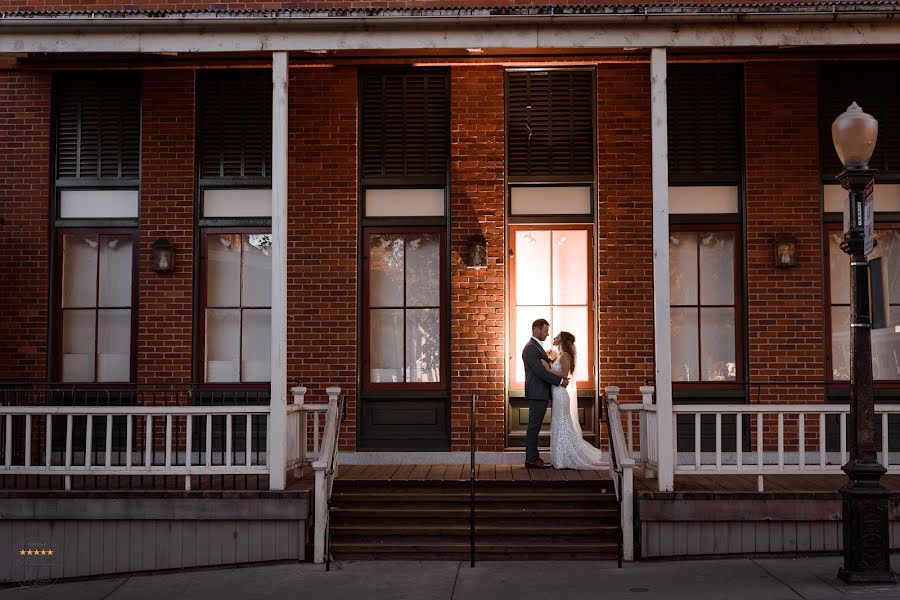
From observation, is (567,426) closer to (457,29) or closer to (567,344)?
(567,344)

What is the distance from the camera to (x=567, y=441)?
1023 cm

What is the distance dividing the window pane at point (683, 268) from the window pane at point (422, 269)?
2.68m

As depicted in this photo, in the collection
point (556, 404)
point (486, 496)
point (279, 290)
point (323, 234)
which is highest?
point (323, 234)

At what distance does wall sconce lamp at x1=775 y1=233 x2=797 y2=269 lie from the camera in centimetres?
1073

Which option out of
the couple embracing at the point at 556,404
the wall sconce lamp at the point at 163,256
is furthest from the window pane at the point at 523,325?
the wall sconce lamp at the point at 163,256

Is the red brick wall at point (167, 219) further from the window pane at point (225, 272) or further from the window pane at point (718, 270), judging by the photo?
the window pane at point (718, 270)

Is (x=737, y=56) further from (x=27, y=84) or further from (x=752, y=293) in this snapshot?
(x=27, y=84)

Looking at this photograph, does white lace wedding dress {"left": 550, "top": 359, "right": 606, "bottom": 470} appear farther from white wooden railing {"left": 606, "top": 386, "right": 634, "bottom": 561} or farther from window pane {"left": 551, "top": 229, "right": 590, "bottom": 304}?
window pane {"left": 551, "top": 229, "right": 590, "bottom": 304}

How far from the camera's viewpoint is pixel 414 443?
11078mm

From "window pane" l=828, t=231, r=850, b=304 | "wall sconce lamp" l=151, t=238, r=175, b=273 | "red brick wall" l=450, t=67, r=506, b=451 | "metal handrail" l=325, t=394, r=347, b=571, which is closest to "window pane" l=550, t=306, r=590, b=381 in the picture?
"red brick wall" l=450, t=67, r=506, b=451

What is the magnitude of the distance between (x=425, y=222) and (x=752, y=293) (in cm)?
373

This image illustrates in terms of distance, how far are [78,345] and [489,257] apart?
16.0 ft

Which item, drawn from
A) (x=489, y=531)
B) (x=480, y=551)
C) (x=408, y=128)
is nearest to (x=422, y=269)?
(x=408, y=128)

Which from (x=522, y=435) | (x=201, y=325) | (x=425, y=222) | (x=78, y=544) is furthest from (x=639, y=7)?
(x=78, y=544)
